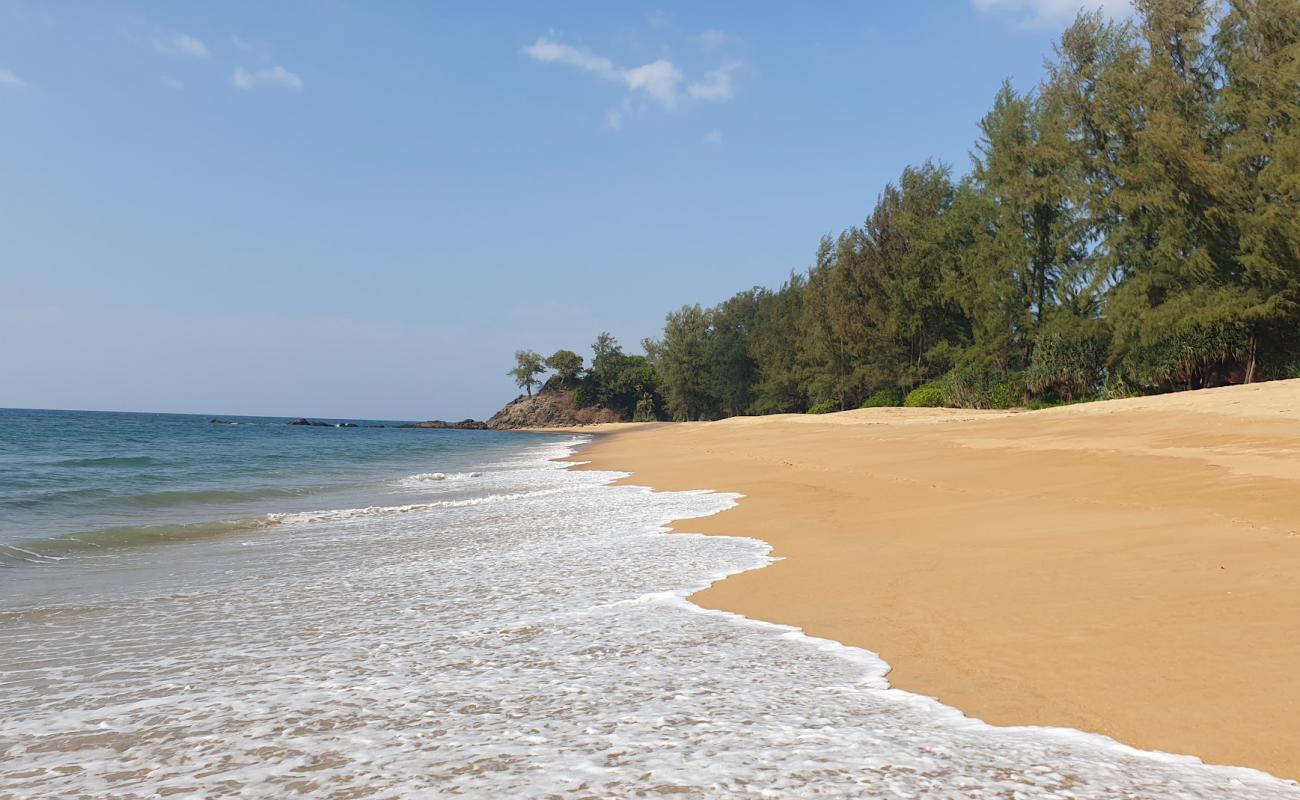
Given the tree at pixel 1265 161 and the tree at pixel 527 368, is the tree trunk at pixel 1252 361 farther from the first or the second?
the tree at pixel 527 368

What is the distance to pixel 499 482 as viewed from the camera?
2327cm

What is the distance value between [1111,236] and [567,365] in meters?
104

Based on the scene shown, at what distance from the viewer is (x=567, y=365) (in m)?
133

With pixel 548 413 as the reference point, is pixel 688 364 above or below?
above

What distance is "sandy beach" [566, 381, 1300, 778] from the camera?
13.3 feet

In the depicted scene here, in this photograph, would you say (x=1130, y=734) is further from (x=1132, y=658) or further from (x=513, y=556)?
(x=513, y=556)

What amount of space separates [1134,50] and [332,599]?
40211mm

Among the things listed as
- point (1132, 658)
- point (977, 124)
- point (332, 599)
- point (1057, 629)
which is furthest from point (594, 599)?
point (977, 124)

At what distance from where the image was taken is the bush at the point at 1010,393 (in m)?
41.1

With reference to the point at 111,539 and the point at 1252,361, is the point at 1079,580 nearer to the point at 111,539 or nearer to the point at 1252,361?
the point at 111,539

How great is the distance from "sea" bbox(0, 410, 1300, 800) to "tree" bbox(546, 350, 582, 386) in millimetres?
122660

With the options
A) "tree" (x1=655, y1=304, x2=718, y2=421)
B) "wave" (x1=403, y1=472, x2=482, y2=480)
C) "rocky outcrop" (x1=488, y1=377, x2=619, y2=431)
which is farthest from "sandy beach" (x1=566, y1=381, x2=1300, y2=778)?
"rocky outcrop" (x1=488, y1=377, x2=619, y2=431)

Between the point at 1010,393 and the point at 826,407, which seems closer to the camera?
→ the point at 1010,393

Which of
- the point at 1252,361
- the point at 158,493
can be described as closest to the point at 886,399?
the point at 1252,361
